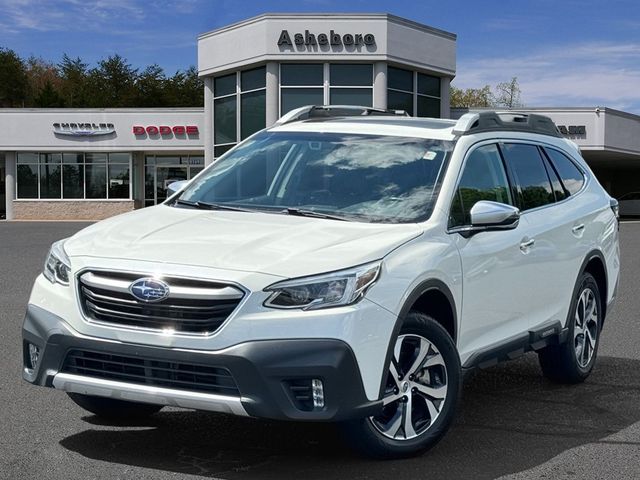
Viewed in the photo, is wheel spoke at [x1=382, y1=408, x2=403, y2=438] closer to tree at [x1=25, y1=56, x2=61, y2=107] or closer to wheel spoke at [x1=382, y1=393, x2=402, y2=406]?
wheel spoke at [x1=382, y1=393, x2=402, y2=406]

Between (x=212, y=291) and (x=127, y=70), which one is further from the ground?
(x=127, y=70)

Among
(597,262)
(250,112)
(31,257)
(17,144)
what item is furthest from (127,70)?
(597,262)

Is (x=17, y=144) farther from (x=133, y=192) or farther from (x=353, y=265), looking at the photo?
(x=353, y=265)

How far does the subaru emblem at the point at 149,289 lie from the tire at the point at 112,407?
1.35 m

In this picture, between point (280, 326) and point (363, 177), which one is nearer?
point (280, 326)

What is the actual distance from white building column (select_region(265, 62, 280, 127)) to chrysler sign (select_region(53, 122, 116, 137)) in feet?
41.6

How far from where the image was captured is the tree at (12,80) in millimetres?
90562

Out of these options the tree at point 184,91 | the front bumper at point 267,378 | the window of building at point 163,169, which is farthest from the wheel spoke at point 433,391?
the tree at point 184,91

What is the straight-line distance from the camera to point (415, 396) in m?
4.97

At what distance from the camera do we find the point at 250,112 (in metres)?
40.2

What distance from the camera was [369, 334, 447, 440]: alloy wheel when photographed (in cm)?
480

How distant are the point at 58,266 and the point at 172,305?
33.3 inches

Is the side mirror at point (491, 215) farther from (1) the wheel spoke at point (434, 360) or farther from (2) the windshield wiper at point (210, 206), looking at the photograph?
(2) the windshield wiper at point (210, 206)

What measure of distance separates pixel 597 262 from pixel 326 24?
32036 mm
